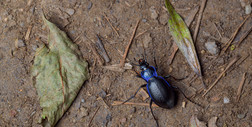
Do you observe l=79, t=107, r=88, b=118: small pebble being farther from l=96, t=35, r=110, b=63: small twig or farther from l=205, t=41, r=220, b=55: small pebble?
l=205, t=41, r=220, b=55: small pebble

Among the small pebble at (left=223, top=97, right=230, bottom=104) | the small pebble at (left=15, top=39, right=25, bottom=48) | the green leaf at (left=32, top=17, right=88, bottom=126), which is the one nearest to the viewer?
the small pebble at (left=223, top=97, right=230, bottom=104)

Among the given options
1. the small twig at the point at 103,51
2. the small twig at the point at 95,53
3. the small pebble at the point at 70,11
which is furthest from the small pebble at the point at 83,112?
the small pebble at the point at 70,11

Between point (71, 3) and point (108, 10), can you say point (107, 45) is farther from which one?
point (71, 3)

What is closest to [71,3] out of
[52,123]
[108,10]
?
[108,10]

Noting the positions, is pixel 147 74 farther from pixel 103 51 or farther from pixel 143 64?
pixel 103 51

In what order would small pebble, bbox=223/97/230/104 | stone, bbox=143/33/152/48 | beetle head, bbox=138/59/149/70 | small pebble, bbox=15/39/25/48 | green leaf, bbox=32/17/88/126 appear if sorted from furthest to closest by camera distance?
small pebble, bbox=15/39/25/48 < stone, bbox=143/33/152/48 < beetle head, bbox=138/59/149/70 < green leaf, bbox=32/17/88/126 < small pebble, bbox=223/97/230/104

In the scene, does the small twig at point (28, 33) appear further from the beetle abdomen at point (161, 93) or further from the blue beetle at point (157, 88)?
the beetle abdomen at point (161, 93)

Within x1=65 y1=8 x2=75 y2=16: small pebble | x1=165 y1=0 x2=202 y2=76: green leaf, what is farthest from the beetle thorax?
x1=65 y1=8 x2=75 y2=16: small pebble
